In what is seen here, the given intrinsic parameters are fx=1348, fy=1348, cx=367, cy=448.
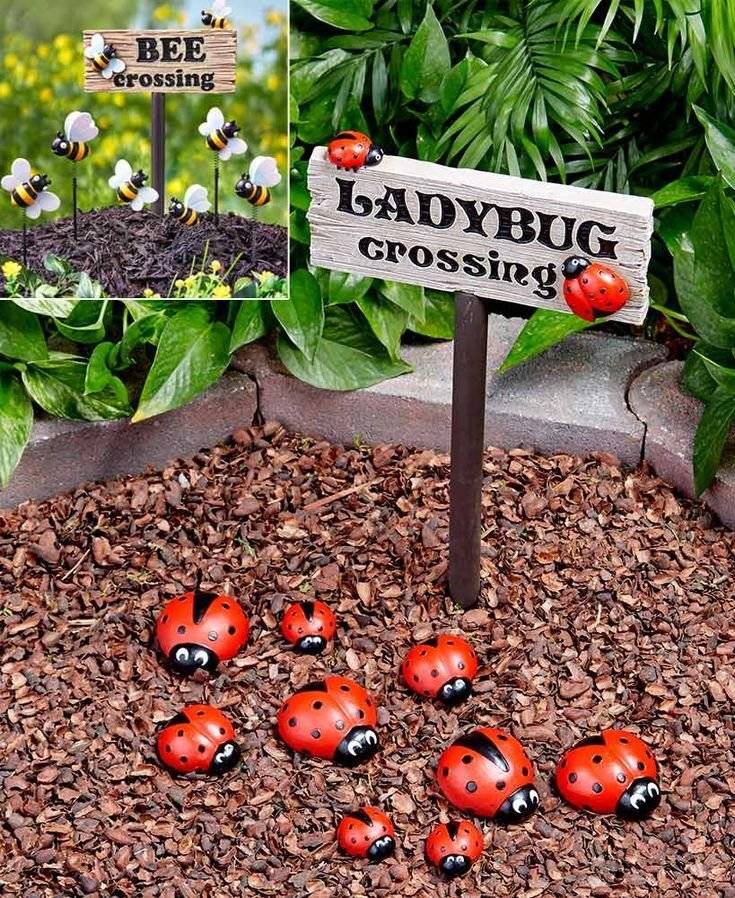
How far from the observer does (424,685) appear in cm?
278

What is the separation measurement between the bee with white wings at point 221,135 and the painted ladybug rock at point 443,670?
1.11 m

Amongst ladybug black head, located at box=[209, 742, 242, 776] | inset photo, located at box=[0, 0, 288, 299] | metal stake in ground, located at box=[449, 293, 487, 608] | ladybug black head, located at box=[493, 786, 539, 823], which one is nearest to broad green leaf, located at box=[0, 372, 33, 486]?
inset photo, located at box=[0, 0, 288, 299]

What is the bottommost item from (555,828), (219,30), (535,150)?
(555,828)

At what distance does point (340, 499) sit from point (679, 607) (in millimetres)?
864

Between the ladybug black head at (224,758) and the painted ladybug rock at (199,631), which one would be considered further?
the painted ladybug rock at (199,631)

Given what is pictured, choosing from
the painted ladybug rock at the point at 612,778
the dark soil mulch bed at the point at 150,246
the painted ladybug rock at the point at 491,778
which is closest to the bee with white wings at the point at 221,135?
the dark soil mulch bed at the point at 150,246

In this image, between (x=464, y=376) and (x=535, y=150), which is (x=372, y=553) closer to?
(x=464, y=376)

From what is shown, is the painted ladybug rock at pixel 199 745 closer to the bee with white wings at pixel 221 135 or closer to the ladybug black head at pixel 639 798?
the ladybug black head at pixel 639 798

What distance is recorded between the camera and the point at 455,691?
2.76 meters

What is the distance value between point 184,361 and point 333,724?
1.14m

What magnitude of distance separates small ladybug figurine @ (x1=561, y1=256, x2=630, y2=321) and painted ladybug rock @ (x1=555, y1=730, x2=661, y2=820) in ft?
2.67

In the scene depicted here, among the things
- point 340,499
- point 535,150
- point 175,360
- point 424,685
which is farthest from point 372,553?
point 535,150

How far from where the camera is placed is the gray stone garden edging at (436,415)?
133 inches

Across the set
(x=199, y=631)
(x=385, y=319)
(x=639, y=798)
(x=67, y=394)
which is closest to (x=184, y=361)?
(x=67, y=394)
